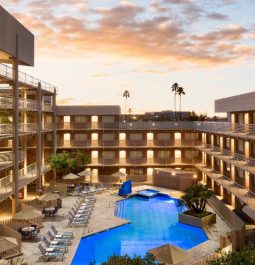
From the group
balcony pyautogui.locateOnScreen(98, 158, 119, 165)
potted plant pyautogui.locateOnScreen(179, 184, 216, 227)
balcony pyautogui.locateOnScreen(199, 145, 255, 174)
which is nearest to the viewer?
balcony pyautogui.locateOnScreen(199, 145, 255, 174)

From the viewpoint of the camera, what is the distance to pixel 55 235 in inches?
1079

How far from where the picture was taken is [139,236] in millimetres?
30078

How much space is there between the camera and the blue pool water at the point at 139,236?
26531mm

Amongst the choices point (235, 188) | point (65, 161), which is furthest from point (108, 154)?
point (235, 188)

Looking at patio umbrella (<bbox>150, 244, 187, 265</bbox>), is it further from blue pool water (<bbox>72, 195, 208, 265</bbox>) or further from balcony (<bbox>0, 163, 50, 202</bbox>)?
balcony (<bbox>0, 163, 50, 202</bbox>)

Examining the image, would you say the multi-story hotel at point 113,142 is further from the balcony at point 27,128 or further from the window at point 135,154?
the balcony at point 27,128

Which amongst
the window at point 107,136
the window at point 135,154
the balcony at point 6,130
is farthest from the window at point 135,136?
the balcony at point 6,130

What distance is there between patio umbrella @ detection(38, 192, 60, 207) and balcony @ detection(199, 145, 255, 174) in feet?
54.3

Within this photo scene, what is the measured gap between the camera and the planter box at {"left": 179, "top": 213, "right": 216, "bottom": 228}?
31.8 metres

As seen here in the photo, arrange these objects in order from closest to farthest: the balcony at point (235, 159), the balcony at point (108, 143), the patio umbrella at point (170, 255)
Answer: the patio umbrella at point (170, 255) < the balcony at point (235, 159) < the balcony at point (108, 143)

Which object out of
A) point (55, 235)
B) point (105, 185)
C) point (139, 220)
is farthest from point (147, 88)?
point (55, 235)

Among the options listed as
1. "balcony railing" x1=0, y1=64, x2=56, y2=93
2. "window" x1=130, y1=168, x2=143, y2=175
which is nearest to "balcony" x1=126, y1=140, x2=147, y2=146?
"window" x1=130, y1=168, x2=143, y2=175

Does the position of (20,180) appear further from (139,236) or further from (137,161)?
(137,161)

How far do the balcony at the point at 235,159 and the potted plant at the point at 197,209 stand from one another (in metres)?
3.80
